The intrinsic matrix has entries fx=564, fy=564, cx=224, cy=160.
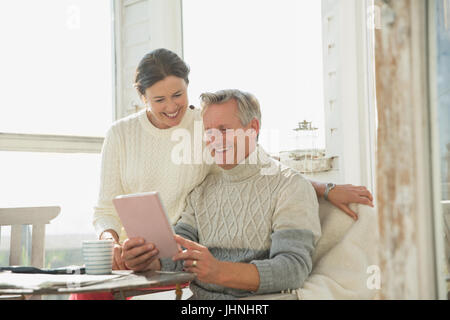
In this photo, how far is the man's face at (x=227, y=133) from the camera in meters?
2.05

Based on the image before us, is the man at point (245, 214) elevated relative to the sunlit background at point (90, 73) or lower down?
lower down

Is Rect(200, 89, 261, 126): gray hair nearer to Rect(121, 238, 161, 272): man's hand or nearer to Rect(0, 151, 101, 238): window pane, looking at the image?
Rect(121, 238, 161, 272): man's hand

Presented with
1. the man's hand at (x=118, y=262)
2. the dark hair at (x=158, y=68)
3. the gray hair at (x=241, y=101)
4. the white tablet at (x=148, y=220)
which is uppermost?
the dark hair at (x=158, y=68)

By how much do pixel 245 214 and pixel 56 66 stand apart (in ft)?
7.97

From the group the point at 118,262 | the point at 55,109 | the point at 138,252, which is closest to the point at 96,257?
the point at 138,252

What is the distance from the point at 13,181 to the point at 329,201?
7.64 ft

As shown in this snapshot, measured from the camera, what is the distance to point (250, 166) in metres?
2.11

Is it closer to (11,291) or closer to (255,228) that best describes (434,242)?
(255,228)

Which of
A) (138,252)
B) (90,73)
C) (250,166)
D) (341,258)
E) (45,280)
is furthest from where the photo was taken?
(90,73)

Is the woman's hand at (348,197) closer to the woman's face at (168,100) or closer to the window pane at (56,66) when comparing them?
the woman's face at (168,100)

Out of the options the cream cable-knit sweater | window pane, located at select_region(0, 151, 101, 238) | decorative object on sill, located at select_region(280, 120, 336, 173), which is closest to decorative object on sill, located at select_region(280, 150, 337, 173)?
decorative object on sill, located at select_region(280, 120, 336, 173)

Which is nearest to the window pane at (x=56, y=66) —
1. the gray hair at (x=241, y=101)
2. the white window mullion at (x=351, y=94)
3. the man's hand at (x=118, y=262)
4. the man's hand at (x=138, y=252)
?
the white window mullion at (x=351, y=94)

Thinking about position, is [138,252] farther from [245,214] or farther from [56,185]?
[56,185]
